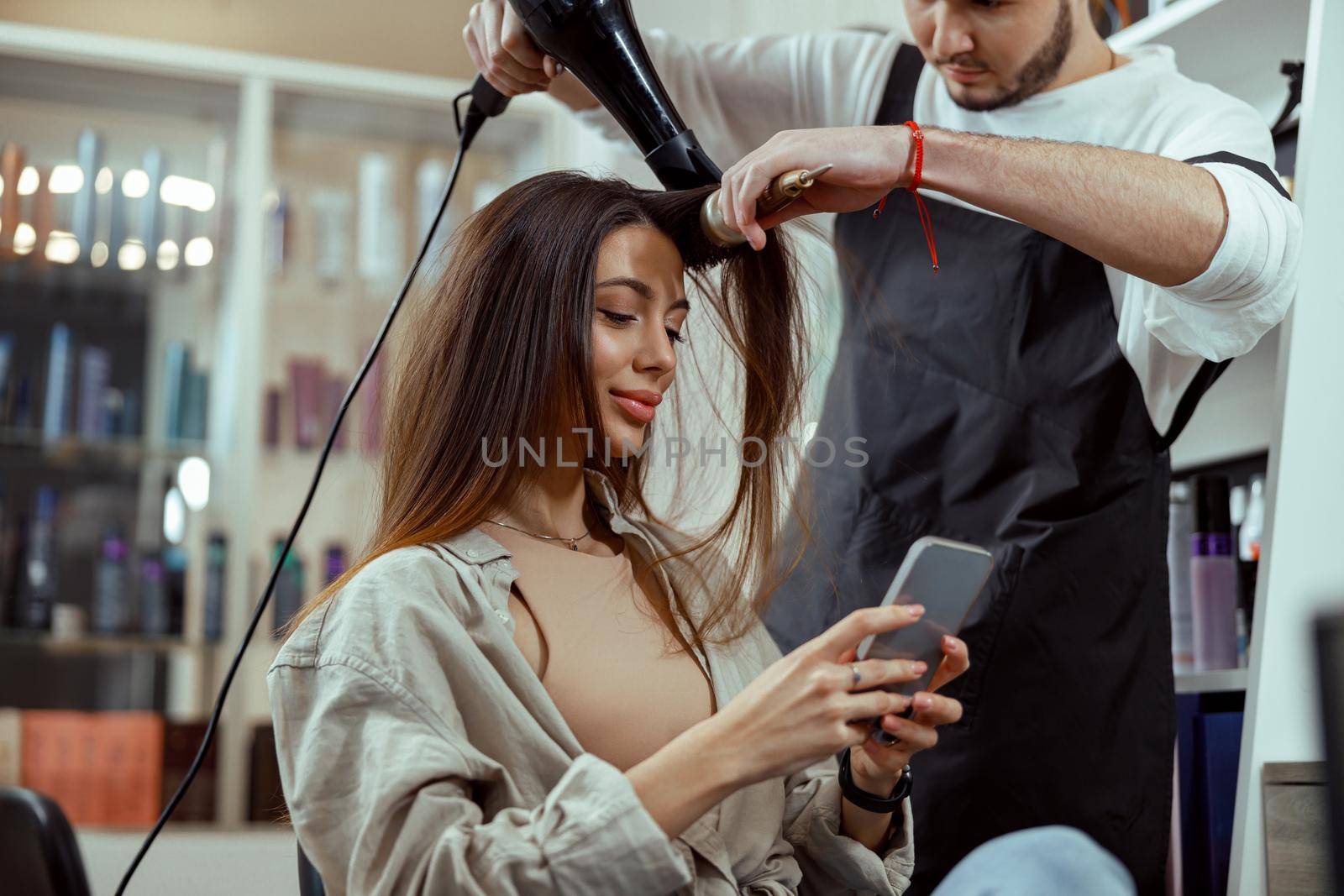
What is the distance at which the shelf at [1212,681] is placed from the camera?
1.37m

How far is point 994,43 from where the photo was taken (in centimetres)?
124

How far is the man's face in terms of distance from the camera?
122 centimetres

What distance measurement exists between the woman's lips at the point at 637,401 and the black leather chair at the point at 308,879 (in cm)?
43

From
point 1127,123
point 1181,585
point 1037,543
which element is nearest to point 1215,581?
point 1181,585

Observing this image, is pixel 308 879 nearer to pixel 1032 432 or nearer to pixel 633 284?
pixel 633 284

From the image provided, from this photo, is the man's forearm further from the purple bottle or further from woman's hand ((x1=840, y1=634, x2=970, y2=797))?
the purple bottle

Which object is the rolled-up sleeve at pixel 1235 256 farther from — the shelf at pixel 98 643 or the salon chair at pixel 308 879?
the shelf at pixel 98 643

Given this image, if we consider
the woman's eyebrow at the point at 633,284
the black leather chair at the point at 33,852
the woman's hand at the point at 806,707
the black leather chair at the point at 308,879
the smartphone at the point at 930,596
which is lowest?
the black leather chair at the point at 308,879

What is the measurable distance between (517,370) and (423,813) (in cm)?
39

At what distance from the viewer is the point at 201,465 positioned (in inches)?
96.2

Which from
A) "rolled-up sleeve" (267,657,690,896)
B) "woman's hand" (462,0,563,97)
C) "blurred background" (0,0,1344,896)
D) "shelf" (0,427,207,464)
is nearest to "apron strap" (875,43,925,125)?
"woman's hand" (462,0,563,97)

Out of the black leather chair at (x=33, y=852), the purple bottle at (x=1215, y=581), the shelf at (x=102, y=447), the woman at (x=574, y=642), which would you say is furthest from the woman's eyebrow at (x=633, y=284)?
the shelf at (x=102, y=447)

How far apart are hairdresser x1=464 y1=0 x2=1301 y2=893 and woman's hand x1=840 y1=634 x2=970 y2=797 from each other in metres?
0.26

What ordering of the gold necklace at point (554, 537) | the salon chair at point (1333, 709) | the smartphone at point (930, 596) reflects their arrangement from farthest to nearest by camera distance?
1. the gold necklace at point (554, 537)
2. the smartphone at point (930, 596)
3. the salon chair at point (1333, 709)
